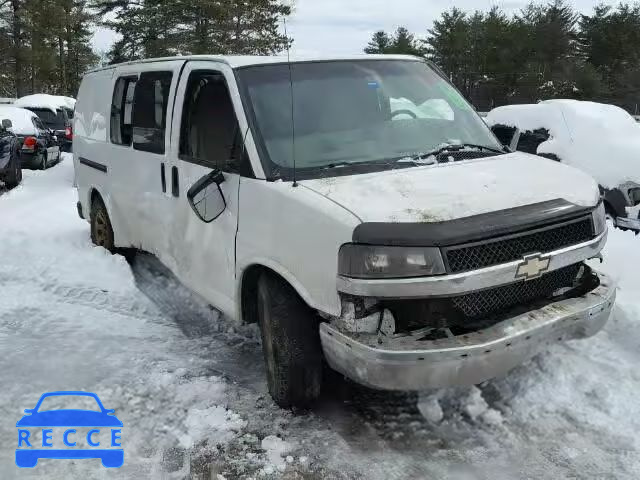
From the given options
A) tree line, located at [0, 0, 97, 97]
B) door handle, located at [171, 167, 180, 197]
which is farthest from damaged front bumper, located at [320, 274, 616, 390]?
tree line, located at [0, 0, 97, 97]

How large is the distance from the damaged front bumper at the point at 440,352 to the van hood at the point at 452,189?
58 centimetres

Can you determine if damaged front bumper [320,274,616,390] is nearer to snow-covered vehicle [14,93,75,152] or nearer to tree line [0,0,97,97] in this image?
snow-covered vehicle [14,93,75,152]

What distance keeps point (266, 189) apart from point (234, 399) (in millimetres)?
1260

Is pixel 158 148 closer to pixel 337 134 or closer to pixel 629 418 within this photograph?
pixel 337 134

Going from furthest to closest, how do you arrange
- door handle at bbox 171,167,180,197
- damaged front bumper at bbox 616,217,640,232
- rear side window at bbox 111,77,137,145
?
damaged front bumper at bbox 616,217,640,232, rear side window at bbox 111,77,137,145, door handle at bbox 171,167,180,197

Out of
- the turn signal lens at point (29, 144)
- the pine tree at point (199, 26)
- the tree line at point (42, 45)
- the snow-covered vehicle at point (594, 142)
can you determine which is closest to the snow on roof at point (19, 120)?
the turn signal lens at point (29, 144)

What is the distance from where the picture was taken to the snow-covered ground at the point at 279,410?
3.12m

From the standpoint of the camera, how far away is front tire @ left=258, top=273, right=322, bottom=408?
340 centimetres

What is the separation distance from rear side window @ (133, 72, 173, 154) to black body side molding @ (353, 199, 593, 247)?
240cm

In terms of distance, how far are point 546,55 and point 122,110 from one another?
157 ft

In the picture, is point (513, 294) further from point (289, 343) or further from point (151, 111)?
point (151, 111)

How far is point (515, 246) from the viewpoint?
3.12m

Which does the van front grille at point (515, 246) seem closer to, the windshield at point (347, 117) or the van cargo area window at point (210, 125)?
the windshield at point (347, 117)

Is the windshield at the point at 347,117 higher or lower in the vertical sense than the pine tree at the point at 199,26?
lower
